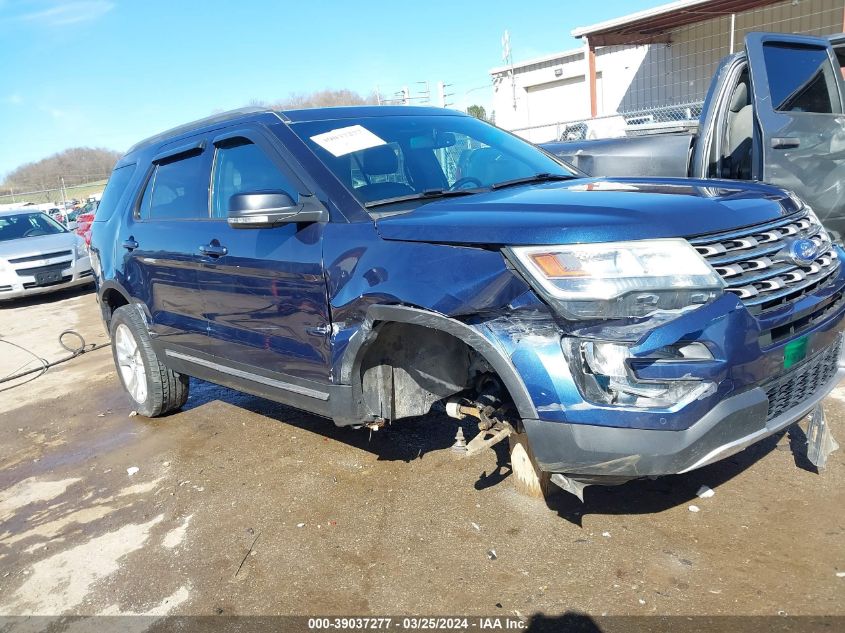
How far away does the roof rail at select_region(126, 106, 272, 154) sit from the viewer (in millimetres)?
3826

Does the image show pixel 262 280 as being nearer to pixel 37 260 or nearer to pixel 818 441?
pixel 818 441

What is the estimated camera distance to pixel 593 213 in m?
2.38

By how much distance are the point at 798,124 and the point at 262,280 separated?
3.85 meters

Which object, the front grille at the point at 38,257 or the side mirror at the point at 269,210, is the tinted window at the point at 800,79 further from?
the front grille at the point at 38,257

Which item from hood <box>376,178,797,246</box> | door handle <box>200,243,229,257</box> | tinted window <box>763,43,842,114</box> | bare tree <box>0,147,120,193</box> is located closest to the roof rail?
door handle <box>200,243,229,257</box>

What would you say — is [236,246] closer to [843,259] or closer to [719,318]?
[719,318]

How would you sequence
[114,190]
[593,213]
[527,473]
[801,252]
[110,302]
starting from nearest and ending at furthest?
[593,213] → [801,252] → [527,473] → [114,190] → [110,302]

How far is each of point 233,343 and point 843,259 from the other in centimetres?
301

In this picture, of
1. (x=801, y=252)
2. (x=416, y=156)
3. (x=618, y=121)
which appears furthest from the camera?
(x=618, y=121)

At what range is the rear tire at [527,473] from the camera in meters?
3.06

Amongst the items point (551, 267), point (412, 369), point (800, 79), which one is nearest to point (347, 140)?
point (412, 369)

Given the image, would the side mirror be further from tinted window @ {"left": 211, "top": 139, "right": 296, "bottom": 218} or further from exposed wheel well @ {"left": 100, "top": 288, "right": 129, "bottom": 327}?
exposed wheel well @ {"left": 100, "top": 288, "right": 129, "bottom": 327}

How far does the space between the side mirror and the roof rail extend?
Result: 83 cm

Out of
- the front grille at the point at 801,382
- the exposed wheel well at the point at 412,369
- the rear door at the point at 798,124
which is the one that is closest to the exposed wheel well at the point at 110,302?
the exposed wheel well at the point at 412,369
